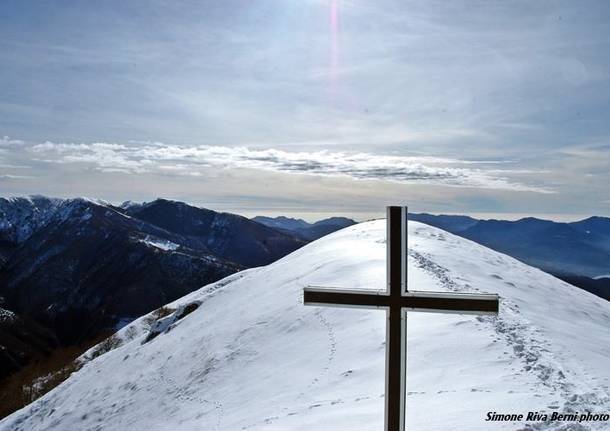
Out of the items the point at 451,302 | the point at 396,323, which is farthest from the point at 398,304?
the point at 451,302

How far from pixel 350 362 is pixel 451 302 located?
7.13 metres

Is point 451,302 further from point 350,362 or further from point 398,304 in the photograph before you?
point 350,362

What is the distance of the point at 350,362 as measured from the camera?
12.2 metres

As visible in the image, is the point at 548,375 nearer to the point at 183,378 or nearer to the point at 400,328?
the point at 400,328

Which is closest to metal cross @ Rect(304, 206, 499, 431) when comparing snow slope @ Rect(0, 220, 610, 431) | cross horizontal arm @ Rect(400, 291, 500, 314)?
cross horizontal arm @ Rect(400, 291, 500, 314)

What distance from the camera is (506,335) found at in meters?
11.4

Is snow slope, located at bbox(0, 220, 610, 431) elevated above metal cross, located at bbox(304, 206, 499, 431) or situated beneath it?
situated beneath

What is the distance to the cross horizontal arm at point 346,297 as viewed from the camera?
19.4 ft

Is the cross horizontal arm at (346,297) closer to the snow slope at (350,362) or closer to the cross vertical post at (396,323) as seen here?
the cross vertical post at (396,323)

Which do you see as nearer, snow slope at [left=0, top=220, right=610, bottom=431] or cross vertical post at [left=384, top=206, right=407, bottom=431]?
cross vertical post at [left=384, top=206, right=407, bottom=431]

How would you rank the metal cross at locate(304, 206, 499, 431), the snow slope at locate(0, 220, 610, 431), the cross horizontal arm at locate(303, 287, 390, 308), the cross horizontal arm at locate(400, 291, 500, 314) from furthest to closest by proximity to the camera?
the snow slope at locate(0, 220, 610, 431) < the cross horizontal arm at locate(303, 287, 390, 308) < the metal cross at locate(304, 206, 499, 431) < the cross horizontal arm at locate(400, 291, 500, 314)

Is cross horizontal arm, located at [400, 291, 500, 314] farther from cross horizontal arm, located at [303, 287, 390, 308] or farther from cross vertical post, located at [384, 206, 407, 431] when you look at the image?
cross horizontal arm, located at [303, 287, 390, 308]

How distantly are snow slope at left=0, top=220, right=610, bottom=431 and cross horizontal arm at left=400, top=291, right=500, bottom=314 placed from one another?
2.20 m

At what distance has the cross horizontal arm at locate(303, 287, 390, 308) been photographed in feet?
19.4
